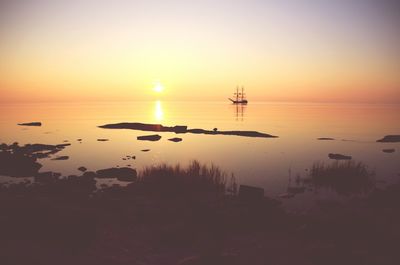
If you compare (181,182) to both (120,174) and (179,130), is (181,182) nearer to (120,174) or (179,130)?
(120,174)

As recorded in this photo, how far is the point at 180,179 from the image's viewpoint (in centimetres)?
1997

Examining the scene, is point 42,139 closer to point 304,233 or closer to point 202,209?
point 202,209

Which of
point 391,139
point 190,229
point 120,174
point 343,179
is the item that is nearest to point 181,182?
point 190,229

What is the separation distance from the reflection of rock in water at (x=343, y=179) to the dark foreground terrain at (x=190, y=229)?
9.39 ft

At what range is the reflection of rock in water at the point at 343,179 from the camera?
71.1 feet

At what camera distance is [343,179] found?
23.1 metres

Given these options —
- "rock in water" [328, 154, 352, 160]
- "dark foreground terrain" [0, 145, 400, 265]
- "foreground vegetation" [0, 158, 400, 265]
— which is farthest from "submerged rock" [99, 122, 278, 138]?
"foreground vegetation" [0, 158, 400, 265]

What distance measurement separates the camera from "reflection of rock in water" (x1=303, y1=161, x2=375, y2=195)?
21.7m

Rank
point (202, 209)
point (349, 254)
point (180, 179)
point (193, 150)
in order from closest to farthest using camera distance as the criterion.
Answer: point (349, 254) < point (202, 209) < point (180, 179) < point (193, 150)

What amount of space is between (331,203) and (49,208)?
1522 cm

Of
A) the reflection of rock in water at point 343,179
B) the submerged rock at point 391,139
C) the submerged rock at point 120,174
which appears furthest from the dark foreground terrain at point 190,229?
the submerged rock at point 391,139

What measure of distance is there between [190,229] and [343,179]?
15367mm

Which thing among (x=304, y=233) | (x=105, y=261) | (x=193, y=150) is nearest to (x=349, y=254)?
(x=304, y=233)

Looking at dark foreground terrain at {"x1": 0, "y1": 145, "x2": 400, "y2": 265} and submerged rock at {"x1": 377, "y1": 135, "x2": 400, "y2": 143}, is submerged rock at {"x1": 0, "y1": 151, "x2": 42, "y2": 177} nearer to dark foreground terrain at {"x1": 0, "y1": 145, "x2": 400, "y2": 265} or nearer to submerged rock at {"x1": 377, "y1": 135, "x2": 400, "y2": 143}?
dark foreground terrain at {"x1": 0, "y1": 145, "x2": 400, "y2": 265}
